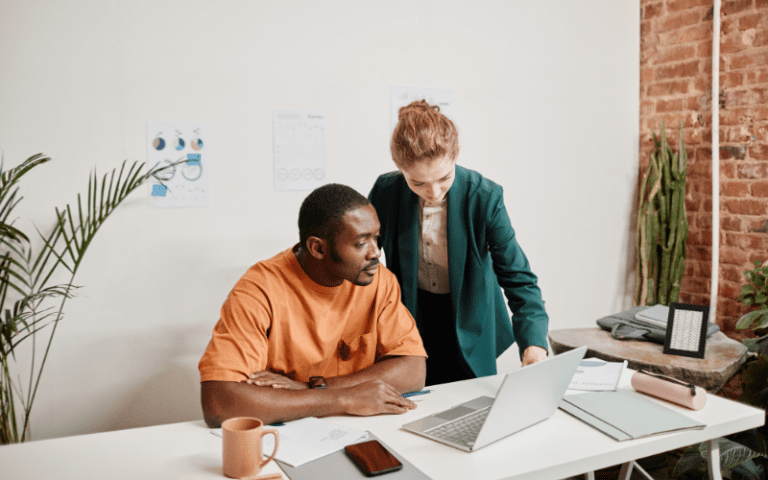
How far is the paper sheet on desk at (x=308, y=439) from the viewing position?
1276 millimetres

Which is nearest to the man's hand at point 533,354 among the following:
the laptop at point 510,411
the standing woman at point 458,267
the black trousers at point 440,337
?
the standing woman at point 458,267

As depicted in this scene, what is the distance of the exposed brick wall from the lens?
308 centimetres

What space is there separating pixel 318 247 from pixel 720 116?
260 centimetres

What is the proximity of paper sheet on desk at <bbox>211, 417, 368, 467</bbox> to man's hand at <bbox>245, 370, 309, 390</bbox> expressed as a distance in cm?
12

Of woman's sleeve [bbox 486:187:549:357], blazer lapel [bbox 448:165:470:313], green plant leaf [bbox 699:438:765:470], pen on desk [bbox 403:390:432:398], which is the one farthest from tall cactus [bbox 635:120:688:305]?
pen on desk [bbox 403:390:432:398]

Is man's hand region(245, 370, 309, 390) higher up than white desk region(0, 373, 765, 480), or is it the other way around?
man's hand region(245, 370, 309, 390)

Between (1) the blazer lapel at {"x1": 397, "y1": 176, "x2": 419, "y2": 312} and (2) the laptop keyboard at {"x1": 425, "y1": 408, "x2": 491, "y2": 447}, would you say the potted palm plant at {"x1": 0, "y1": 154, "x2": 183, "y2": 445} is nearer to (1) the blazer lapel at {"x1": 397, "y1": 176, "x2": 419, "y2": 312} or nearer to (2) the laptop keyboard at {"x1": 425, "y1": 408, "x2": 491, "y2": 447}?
(1) the blazer lapel at {"x1": 397, "y1": 176, "x2": 419, "y2": 312}

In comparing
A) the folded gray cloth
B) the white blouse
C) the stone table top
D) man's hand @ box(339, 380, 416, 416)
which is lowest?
the stone table top

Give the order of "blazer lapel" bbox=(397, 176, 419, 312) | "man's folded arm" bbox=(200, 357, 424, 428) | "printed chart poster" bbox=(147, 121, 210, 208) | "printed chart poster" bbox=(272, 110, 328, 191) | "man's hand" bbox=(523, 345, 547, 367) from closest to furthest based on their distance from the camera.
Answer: "man's folded arm" bbox=(200, 357, 424, 428) < "man's hand" bbox=(523, 345, 547, 367) < "blazer lapel" bbox=(397, 176, 419, 312) < "printed chart poster" bbox=(147, 121, 210, 208) < "printed chart poster" bbox=(272, 110, 328, 191)

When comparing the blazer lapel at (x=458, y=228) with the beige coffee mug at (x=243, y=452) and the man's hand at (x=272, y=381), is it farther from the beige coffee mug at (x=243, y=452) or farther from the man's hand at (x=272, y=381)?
the beige coffee mug at (x=243, y=452)

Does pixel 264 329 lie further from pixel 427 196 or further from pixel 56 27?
pixel 56 27

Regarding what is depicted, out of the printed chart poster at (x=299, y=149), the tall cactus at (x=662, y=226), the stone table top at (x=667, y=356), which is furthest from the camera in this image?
the tall cactus at (x=662, y=226)

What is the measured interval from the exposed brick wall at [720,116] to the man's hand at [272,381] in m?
2.66

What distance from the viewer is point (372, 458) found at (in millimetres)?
1238
